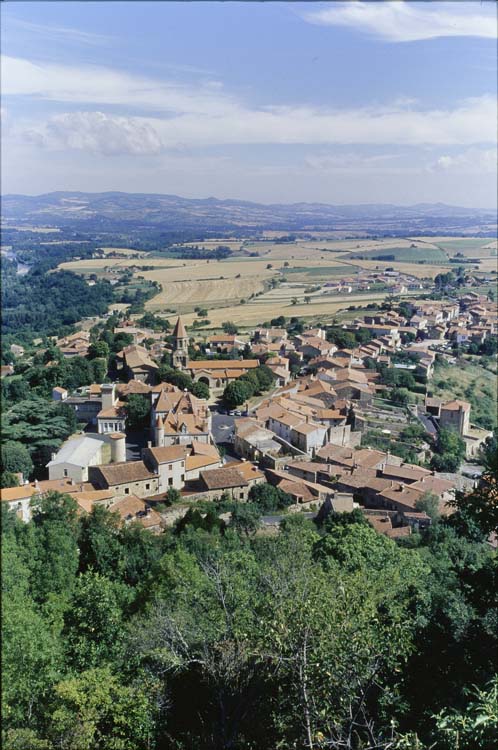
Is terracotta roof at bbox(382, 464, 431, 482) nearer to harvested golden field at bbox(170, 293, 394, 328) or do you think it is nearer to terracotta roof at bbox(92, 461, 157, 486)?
terracotta roof at bbox(92, 461, 157, 486)

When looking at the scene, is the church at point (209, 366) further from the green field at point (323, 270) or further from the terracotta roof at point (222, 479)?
the green field at point (323, 270)

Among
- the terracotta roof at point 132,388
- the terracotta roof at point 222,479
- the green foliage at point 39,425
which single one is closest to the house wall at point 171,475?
the terracotta roof at point 222,479

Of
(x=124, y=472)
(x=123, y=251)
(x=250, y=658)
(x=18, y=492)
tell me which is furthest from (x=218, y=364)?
(x=123, y=251)

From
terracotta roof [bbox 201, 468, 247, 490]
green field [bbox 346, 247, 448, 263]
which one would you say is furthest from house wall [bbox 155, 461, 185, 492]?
green field [bbox 346, 247, 448, 263]

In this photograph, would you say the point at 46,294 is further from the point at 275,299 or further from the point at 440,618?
the point at 440,618

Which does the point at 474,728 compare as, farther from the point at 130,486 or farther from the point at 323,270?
the point at 323,270

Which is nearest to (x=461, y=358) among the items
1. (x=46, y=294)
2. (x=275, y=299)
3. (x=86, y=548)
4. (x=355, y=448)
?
(x=355, y=448)
